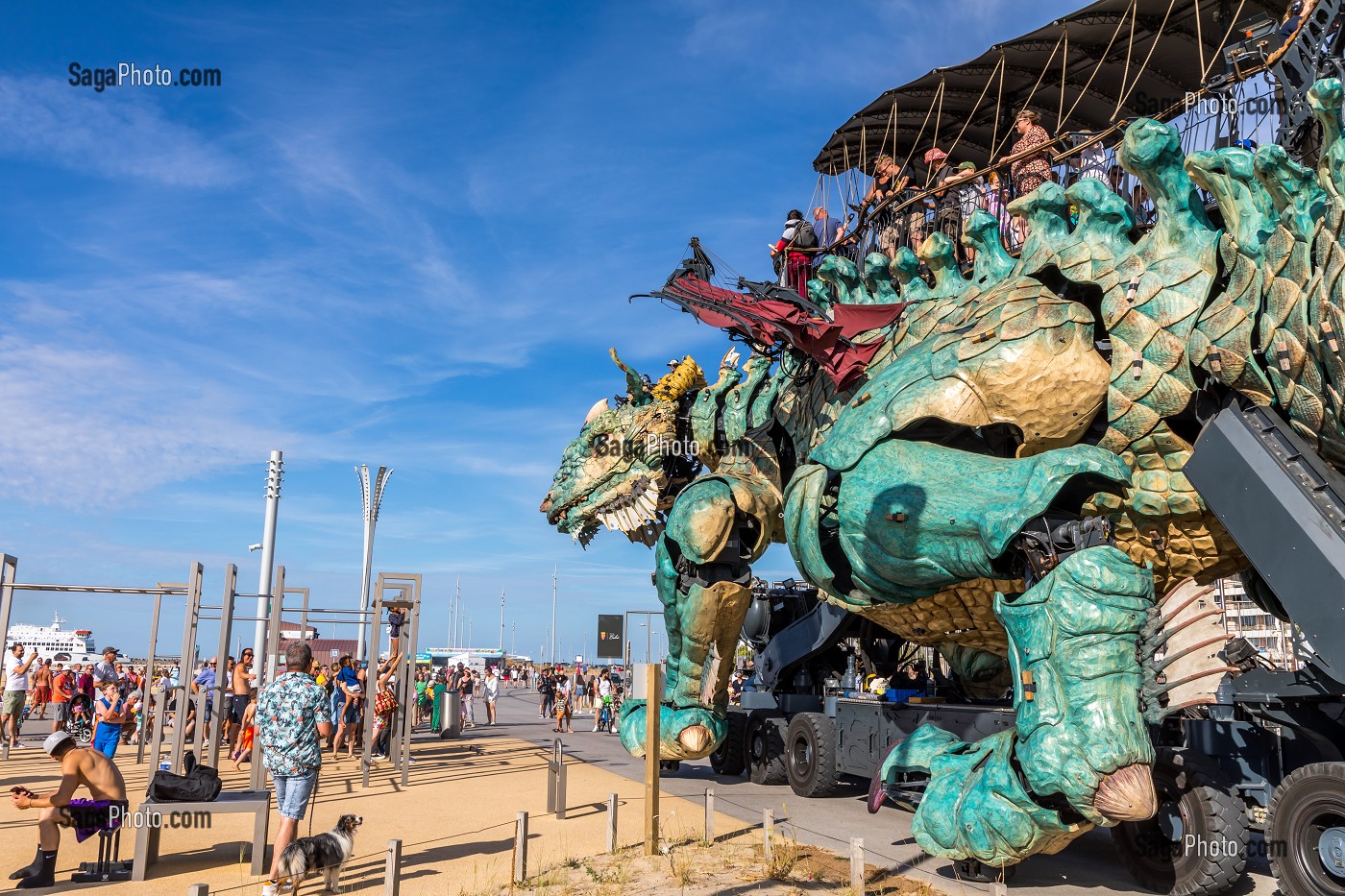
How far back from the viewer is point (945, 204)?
34.1 ft

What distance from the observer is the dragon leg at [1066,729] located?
4.42 meters

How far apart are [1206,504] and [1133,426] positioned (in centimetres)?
55

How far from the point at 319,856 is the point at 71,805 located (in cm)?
182

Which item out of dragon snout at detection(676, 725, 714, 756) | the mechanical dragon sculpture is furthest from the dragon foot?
the mechanical dragon sculpture

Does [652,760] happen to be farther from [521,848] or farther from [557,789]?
[557,789]

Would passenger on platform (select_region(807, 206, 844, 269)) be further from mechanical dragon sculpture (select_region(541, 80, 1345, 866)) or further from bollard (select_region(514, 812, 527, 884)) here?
bollard (select_region(514, 812, 527, 884))

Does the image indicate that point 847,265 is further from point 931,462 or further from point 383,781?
point 383,781

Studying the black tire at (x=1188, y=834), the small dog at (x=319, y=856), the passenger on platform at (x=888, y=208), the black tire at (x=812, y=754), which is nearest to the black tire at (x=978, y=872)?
the black tire at (x=1188, y=834)

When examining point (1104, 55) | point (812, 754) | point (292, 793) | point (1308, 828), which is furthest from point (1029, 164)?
point (292, 793)

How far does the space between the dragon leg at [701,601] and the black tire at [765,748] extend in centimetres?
287

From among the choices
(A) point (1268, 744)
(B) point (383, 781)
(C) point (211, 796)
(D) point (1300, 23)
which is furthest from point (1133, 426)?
(B) point (383, 781)

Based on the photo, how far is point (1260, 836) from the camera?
7449 millimetres

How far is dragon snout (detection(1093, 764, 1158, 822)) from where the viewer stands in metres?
4.30

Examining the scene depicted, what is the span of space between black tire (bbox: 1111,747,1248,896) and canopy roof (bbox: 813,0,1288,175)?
611cm
